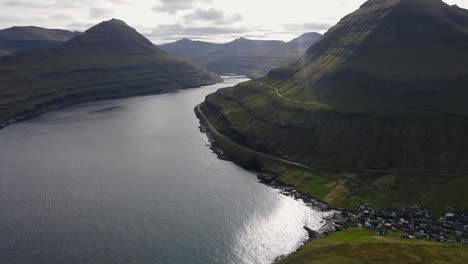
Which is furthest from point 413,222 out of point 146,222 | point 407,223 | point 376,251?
point 146,222

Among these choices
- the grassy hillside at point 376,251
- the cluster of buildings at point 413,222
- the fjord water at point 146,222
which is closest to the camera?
the grassy hillside at point 376,251

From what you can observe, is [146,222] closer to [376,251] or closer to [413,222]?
[376,251]

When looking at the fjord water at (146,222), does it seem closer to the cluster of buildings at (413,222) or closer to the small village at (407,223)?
the small village at (407,223)

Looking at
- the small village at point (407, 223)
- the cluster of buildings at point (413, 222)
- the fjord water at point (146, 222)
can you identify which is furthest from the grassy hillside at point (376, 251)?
the fjord water at point (146, 222)

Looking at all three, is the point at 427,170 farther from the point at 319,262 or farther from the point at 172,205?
the point at 172,205

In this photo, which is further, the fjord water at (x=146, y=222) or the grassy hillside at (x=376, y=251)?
the fjord water at (x=146, y=222)

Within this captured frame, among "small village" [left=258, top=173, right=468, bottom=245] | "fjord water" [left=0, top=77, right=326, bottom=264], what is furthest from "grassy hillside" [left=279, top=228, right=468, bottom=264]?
Answer: "fjord water" [left=0, top=77, right=326, bottom=264]
